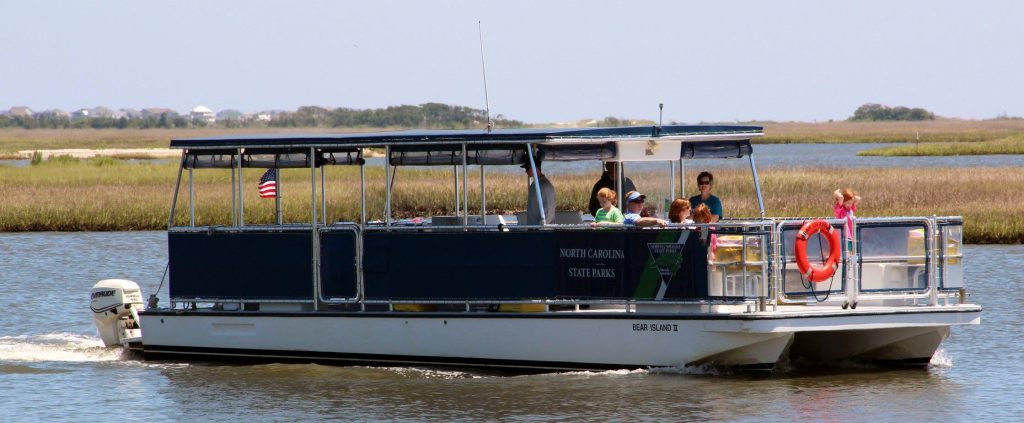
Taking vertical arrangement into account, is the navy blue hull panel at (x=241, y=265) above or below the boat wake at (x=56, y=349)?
above

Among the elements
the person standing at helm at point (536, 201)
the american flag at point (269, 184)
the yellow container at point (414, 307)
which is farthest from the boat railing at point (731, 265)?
the american flag at point (269, 184)

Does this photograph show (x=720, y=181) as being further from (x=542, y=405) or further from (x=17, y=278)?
(x=542, y=405)

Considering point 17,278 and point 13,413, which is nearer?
point 13,413

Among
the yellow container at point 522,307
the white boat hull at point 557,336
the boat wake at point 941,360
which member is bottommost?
the boat wake at point 941,360

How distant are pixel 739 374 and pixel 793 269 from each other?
1282mm

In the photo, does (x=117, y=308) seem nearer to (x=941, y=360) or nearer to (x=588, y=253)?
(x=588, y=253)

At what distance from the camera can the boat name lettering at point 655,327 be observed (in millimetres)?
14500

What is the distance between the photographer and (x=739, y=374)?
1498 cm

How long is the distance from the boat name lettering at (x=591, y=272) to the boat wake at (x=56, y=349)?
232 inches

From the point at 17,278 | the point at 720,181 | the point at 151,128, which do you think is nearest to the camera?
the point at 17,278

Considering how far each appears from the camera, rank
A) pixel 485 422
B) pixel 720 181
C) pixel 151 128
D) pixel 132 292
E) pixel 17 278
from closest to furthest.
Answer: pixel 485 422 → pixel 132 292 → pixel 17 278 → pixel 720 181 → pixel 151 128

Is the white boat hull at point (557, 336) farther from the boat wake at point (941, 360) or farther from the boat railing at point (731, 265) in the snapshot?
the boat wake at point (941, 360)

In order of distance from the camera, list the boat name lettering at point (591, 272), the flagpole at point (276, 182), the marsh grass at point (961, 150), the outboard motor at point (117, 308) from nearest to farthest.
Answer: the boat name lettering at point (591, 272)
the flagpole at point (276, 182)
the outboard motor at point (117, 308)
the marsh grass at point (961, 150)

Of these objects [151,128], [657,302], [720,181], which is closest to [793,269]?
[657,302]
